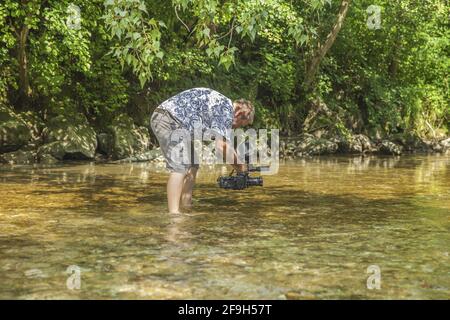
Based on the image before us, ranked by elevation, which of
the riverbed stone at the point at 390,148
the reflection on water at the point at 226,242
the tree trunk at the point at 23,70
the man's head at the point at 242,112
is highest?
the tree trunk at the point at 23,70

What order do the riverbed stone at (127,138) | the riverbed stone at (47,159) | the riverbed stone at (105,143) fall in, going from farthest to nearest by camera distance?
1. the riverbed stone at (105,143)
2. the riverbed stone at (127,138)
3. the riverbed stone at (47,159)

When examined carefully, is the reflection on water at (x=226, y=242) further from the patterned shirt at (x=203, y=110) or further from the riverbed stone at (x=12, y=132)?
the riverbed stone at (x=12, y=132)

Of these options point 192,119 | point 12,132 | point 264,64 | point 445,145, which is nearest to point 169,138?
point 192,119

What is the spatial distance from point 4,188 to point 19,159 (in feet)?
21.1

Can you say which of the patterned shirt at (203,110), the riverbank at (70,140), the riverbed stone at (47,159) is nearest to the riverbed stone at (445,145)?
the riverbank at (70,140)

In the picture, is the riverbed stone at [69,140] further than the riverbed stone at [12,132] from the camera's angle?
Yes

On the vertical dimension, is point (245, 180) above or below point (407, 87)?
below

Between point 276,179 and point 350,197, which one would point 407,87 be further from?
point 350,197

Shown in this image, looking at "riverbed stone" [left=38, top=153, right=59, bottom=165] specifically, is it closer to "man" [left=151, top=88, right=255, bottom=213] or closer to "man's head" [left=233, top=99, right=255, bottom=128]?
"man" [left=151, top=88, right=255, bottom=213]

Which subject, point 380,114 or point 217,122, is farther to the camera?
point 380,114

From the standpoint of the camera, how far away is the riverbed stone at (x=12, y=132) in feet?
53.9

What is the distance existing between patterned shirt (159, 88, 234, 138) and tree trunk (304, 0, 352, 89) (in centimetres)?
1704

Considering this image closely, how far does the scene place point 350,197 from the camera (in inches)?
369
